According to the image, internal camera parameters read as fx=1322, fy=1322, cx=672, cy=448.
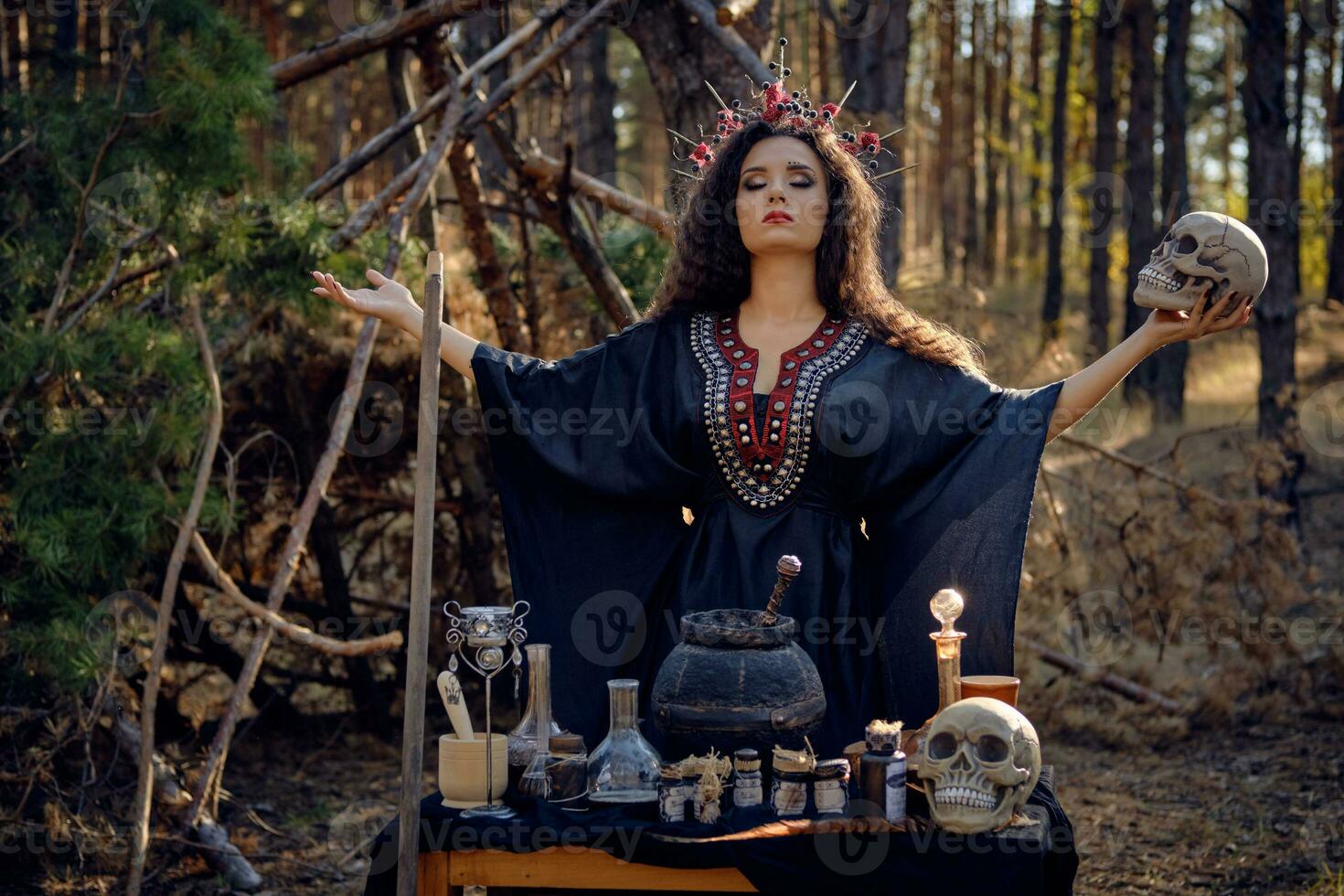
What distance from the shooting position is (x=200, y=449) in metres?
4.46

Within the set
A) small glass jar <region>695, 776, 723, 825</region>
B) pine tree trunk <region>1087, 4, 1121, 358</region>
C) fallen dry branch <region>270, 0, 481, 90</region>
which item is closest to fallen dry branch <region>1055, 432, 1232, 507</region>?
fallen dry branch <region>270, 0, 481, 90</region>

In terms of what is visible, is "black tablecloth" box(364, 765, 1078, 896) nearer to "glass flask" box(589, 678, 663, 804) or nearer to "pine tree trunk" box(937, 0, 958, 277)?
"glass flask" box(589, 678, 663, 804)

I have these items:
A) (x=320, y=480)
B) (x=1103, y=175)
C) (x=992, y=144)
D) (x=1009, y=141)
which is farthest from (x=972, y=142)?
(x=320, y=480)

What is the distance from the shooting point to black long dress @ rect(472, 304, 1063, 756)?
10.8ft

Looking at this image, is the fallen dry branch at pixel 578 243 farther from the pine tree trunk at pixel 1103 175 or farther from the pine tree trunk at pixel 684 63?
the pine tree trunk at pixel 1103 175

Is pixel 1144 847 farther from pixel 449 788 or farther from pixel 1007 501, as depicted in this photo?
pixel 449 788

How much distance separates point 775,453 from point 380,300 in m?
1.07

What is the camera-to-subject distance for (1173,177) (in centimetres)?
1377

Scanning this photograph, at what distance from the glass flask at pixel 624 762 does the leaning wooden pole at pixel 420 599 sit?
14.4 inches

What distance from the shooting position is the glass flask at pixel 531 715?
2.81 meters

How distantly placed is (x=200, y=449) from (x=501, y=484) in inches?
56.4

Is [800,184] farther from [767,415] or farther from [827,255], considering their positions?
[767,415]

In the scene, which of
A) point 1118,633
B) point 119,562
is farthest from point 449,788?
point 1118,633

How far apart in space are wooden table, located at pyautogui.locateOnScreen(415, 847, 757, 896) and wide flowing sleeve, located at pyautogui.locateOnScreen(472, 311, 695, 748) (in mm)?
817
